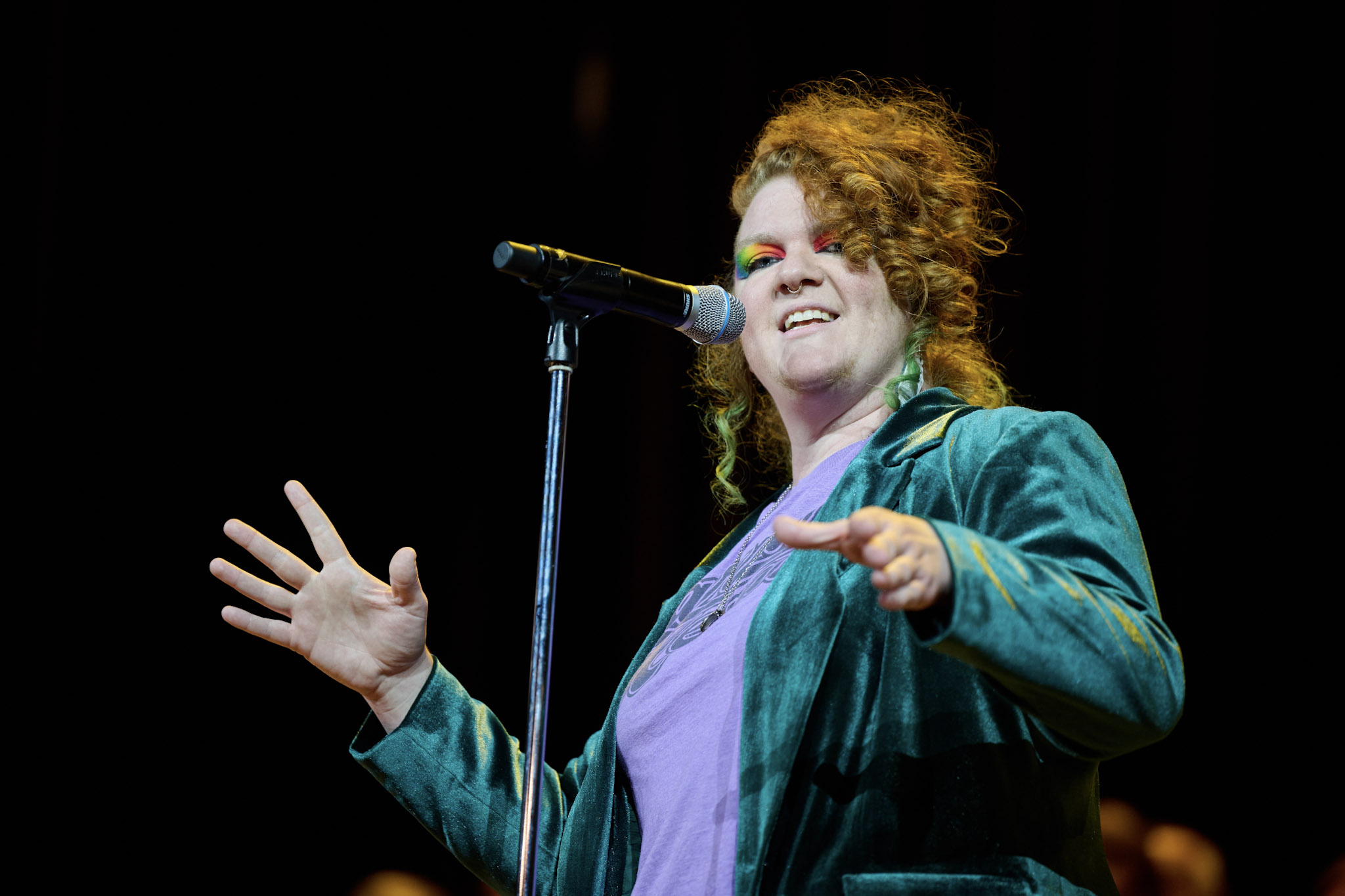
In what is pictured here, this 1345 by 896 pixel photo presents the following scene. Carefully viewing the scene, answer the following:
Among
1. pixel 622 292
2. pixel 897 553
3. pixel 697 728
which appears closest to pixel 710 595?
pixel 697 728

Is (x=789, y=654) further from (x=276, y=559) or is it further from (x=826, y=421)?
(x=276, y=559)

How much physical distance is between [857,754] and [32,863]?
2.09m

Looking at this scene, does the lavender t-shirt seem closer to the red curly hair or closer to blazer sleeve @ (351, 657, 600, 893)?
blazer sleeve @ (351, 657, 600, 893)

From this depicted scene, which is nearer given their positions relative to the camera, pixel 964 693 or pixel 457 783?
pixel 964 693

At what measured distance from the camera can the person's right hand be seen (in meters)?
1.47

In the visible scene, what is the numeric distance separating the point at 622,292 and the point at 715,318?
0.16 metres

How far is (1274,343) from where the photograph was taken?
7.88 ft

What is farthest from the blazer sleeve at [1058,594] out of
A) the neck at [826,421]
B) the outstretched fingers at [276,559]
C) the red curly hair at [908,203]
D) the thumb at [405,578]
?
the outstretched fingers at [276,559]

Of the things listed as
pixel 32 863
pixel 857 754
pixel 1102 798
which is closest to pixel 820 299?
pixel 857 754

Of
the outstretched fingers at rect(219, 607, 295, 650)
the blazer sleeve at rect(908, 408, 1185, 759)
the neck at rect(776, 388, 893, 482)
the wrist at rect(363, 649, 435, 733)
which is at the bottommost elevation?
the wrist at rect(363, 649, 435, 733)

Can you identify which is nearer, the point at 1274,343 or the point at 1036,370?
the point at 1274,343

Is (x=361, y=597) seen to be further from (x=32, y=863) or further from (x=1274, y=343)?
(x=1274, y=343)

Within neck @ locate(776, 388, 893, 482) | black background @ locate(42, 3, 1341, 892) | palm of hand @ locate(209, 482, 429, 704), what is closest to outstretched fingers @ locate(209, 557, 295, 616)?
palm of hand @ locate(209, 482, 429, 704)

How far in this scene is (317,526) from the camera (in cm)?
147
